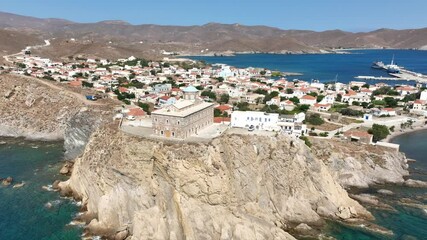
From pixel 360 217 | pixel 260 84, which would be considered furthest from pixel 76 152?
pixel 260 84

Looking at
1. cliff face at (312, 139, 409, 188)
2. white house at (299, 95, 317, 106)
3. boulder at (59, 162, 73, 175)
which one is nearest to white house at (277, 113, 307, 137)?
cliff face at (312, 139, 409, 188)

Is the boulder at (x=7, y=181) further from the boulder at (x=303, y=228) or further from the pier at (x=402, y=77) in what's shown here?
the pier at (x=402, y=77)

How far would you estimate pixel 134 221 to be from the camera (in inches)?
1261

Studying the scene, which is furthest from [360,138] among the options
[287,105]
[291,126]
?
[287,105]

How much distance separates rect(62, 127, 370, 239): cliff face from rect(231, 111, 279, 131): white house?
283 inches

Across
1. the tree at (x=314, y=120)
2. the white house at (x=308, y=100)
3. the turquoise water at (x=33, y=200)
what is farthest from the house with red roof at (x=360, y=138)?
the turquoise water at (x=33, y=200)

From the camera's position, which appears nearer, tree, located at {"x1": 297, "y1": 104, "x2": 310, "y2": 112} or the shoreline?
the shoreline

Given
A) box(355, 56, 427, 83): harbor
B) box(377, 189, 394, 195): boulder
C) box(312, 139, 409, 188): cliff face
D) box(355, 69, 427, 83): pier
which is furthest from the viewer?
box(355, 69, 427, 83): pier

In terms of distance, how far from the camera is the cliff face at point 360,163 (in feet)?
145

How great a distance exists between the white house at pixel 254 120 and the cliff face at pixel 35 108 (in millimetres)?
19231

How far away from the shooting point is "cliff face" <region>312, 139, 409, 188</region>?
145ft

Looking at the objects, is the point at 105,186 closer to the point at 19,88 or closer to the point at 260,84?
the point at 19,88

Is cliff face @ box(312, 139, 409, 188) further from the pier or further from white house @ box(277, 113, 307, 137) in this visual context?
the pier

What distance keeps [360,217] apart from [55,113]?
50318 millimetres
